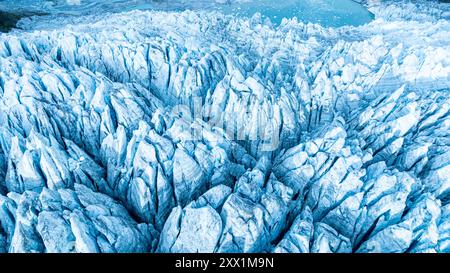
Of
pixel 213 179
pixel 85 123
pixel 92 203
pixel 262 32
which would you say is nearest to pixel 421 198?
pixel 213 179

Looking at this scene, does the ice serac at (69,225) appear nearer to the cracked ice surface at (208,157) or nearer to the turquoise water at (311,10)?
the cracked ice surface at (208,157)

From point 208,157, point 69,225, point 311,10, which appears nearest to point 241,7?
point 311,10

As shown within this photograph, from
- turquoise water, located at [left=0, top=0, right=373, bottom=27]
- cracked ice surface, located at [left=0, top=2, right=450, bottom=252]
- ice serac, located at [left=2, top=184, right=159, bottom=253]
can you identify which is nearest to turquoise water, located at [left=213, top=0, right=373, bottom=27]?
turquoise water, located at [left=0, top=0, right=373, bottom=27]

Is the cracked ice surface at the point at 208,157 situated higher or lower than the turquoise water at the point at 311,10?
lower

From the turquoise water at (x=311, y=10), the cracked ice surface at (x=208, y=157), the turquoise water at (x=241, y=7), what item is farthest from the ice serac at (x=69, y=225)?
the turquoise water at (x=241, y=7)

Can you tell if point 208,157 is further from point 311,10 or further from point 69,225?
point 311,10

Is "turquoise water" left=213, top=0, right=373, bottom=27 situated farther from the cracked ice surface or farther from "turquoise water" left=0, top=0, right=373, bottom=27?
the cracked ice surface
